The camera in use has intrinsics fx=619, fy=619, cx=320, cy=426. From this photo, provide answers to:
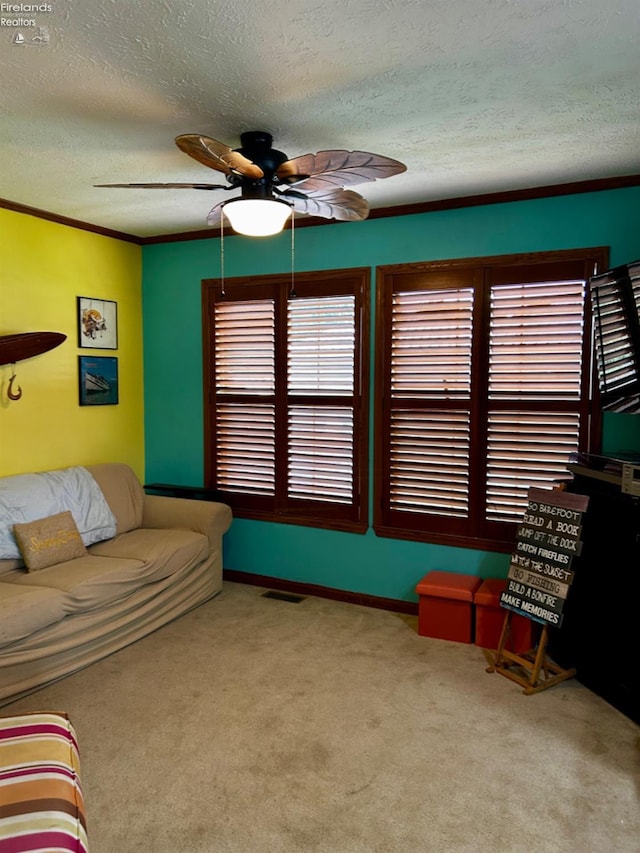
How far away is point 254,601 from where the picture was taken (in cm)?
443

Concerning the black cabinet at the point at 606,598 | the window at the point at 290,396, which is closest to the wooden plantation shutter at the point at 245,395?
the window at the point at 290,396

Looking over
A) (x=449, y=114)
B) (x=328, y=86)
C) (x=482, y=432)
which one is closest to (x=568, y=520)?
(x=482, y=432)

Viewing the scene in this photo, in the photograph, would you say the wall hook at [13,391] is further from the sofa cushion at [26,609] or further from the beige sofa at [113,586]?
the sofa cushion at [26,609]

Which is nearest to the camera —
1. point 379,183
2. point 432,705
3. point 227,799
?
point 227,799

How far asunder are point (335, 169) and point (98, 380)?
2937 mm

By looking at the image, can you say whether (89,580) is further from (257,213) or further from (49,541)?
(257,213)

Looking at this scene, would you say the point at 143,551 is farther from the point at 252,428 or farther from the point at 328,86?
the point at 328,86

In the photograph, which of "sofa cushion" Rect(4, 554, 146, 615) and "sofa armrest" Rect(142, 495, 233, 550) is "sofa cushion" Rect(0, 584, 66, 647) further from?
"sofa armrest" Rect(142, 495, 233, 550)

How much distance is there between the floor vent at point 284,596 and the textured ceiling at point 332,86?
2851 millimetres

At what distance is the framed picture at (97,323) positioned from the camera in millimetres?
4574

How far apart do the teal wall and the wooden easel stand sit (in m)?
0.62

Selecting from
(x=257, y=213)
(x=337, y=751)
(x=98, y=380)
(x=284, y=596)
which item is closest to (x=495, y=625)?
(x=337, y=751)

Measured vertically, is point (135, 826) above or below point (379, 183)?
below

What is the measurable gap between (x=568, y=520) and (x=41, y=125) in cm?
315
